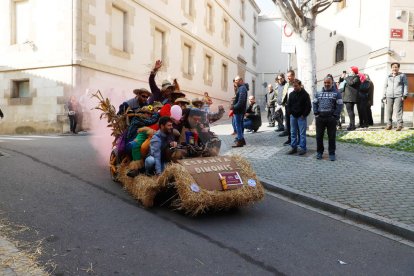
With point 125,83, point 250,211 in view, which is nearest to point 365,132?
point 250,211

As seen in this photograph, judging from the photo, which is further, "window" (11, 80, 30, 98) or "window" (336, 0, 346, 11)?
"window" (336, 0, 346, 11)

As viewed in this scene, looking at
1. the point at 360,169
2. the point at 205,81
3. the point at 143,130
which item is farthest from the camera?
the point at 205,81

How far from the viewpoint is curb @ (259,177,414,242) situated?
4.76 metres

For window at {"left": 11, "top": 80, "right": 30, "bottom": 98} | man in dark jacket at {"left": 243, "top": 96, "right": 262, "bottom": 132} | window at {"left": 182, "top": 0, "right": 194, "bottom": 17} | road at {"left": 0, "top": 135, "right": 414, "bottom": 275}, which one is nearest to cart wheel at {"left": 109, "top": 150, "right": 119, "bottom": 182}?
road at {"left": 0, "top": 135, "right": 414, "bottom": 275}

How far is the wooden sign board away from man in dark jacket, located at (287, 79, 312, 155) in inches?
162

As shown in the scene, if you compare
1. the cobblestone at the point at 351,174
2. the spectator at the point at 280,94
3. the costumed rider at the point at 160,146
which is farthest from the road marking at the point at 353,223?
the spectator at the point at 280,94

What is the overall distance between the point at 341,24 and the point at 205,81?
9.65m

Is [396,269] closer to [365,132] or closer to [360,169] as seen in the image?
[360,169]

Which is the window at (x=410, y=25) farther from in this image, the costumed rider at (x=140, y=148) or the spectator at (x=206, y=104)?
the costumed rider at (x=140, y=148)

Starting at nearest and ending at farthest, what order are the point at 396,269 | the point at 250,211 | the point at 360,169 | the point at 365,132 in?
the point at 396,269
the point at 250,211
the point at 360,169
the point at 365,132

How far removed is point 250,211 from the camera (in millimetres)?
5484

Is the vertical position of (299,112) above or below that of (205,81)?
below

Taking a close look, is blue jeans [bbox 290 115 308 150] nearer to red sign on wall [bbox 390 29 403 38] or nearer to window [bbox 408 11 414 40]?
red sign on wall [bbox 390 29 403 38]

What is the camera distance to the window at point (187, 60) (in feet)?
80.8
